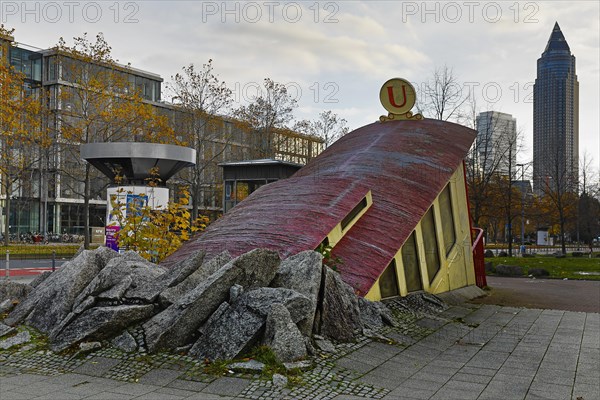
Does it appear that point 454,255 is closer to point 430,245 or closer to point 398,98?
point 430,245

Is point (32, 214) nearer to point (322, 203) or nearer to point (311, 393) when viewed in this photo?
point (322, 203)

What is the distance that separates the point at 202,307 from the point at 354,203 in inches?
212

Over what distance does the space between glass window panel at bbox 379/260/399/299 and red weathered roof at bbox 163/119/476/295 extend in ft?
1.47

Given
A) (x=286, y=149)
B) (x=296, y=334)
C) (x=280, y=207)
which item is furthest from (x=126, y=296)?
(x=286, y=149)

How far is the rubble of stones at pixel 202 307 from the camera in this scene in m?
7.66

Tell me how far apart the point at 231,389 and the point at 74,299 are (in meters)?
3.64

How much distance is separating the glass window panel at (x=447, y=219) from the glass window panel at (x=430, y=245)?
2.41 ft

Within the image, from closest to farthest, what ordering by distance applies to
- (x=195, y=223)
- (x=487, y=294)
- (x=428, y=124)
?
1. (x=195, y=223)
2. (x=487, y=294)
3. (x=428, y=124)

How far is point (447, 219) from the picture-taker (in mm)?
15484

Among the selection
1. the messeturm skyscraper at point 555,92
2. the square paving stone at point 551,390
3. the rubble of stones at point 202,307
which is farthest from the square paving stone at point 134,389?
the messeturm skyscraper at point 555,92

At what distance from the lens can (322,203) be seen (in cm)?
1252

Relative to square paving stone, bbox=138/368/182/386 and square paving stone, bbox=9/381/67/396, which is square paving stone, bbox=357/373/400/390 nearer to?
square paving stone, bbox=138/368/182/386

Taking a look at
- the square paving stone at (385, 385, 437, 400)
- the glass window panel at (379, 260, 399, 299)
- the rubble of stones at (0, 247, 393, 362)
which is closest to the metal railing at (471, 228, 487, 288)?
the glass window panel at (379, 260, 399, 299)

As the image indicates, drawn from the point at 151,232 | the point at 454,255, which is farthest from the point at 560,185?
the point at 151,232
